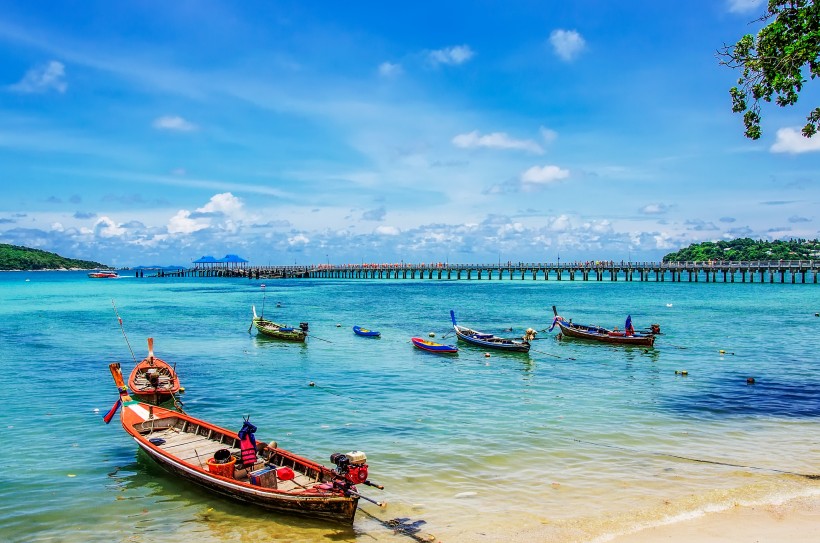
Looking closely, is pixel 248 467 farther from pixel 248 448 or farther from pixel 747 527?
pixel 747 527

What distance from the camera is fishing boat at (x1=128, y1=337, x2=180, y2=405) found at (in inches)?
943

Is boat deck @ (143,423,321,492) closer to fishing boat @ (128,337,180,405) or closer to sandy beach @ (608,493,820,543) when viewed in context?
fishing boat @ (128,337,180,405)

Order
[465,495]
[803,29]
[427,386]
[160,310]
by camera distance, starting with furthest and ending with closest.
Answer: [160,310] → [427,386] → [803,29] → [465,495]

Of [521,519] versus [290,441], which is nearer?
[521,519]

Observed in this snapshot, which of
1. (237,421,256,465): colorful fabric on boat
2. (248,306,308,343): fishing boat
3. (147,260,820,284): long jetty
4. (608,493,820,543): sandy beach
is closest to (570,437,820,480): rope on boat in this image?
(608,493,820,543): sandy beach

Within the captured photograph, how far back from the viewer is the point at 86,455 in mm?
18281

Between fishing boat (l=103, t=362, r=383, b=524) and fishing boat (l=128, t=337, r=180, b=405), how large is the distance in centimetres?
496

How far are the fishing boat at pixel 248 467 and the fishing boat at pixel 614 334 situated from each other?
30.1m


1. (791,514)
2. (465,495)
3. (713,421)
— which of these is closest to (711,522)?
(791,514)

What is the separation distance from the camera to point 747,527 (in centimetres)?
1263

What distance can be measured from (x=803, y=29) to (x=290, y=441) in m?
20.0

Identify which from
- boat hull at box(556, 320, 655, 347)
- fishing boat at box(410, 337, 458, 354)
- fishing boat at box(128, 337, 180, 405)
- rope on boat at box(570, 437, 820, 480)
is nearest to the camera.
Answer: rope on boat at box(570, 437, 820, 480)

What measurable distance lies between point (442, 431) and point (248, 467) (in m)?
7.54

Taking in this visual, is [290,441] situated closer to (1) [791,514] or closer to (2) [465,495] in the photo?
(2) [465,495]
